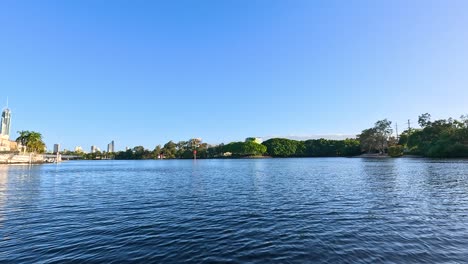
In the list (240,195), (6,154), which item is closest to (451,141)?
(240,195)

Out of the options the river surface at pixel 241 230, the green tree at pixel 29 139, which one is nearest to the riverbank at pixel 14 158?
the green tree at pixel 29 139

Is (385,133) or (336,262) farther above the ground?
(385,133)

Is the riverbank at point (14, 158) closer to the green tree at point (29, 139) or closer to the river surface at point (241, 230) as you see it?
the green tree at point (29, 139)

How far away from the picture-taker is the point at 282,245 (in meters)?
14.0

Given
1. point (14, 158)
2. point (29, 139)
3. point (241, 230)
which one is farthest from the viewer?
point (29, 139)

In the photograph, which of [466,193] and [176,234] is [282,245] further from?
[466,193]

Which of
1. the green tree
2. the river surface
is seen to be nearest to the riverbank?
the green tree

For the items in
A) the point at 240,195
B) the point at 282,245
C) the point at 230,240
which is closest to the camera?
the point at 282,245

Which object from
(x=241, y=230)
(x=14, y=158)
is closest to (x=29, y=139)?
(x=14, y=158)

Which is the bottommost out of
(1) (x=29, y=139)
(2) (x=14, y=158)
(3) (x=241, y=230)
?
(3) (x=241, y=230)

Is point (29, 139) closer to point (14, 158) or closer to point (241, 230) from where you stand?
point (14, 158)

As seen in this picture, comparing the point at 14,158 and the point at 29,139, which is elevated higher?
the point at 29,139

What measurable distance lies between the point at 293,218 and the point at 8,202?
28.7m

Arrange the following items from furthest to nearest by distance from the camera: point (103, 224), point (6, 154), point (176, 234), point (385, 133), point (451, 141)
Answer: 1. point (385, 133)
2. point (6, 154)
3. point (451, 141)
4. point (103, 224)
5. point (176, 234)
